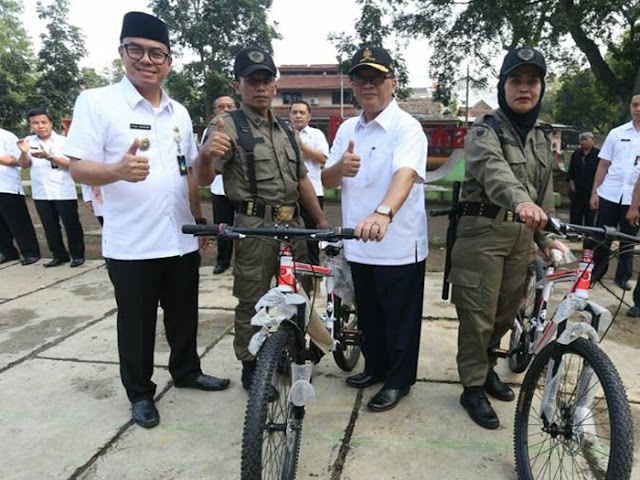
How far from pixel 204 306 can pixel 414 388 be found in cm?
229

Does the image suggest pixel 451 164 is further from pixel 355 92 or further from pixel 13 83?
pixel 13 83

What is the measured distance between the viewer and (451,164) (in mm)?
11445

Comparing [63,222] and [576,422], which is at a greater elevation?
[63,222]

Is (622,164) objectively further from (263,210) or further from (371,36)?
(371,36)

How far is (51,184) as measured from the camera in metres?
5.88

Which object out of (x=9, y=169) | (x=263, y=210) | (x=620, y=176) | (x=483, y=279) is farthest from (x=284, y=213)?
(x=9, y=169)

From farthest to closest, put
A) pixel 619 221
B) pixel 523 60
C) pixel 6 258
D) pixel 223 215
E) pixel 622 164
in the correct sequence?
pixel 6 258 → pixel 223 215 → pixel 619 221 → pixel 622 164 → pixel 523 60

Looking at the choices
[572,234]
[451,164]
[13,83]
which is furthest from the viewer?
[13,83]

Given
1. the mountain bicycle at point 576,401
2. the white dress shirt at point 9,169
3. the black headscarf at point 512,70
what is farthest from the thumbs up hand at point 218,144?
the white dress shirt at point 9,169

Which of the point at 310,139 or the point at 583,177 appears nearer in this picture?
→ the point at 310,139

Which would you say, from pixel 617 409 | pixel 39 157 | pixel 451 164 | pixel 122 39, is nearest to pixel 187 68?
pixel 451 164

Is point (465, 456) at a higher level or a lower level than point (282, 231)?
lower

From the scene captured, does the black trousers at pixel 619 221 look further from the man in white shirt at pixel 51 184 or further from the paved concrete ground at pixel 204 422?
the man in white shirt at pixel 51 184

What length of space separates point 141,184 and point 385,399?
1.76 m
